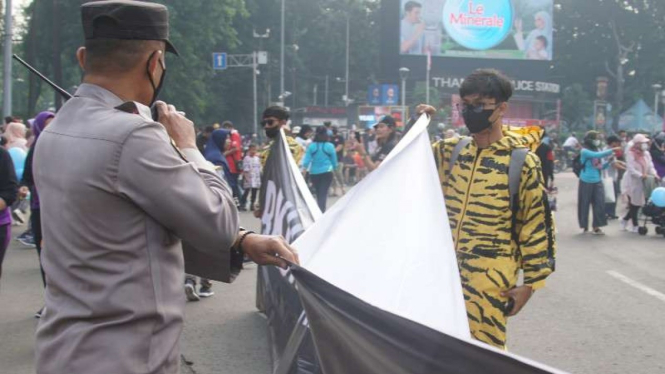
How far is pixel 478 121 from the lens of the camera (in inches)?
169

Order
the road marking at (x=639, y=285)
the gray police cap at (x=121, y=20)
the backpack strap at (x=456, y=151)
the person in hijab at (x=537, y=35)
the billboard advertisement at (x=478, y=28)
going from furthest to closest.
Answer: the person in hijab at (x=537, y=35) < the billboard advertisement at (x=478, y=28) < the road marking at (x=639, y=285) < the backpack strap at (x=456, y=151) < the gray police cap at (x=121, y=20)

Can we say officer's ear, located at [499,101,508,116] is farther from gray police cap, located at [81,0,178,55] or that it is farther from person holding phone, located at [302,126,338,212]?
person holding phone, located at [302,126,338,212]

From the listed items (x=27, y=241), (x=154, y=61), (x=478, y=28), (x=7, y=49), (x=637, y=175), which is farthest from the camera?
(x=478, y=28)

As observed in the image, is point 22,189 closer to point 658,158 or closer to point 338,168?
point 658,158

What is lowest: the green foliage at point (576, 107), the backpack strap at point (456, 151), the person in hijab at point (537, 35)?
the green foliage at point (576, 107)

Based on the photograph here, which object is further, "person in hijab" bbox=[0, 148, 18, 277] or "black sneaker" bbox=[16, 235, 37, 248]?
"black sneaker" bbox=[16, 235, 37, 248]

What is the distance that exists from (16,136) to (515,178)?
11984 mm

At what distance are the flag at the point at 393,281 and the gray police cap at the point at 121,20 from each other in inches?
33.9

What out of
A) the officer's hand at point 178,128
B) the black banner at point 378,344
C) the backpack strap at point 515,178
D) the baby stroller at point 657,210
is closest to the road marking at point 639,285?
the baby stroller at point 657,210

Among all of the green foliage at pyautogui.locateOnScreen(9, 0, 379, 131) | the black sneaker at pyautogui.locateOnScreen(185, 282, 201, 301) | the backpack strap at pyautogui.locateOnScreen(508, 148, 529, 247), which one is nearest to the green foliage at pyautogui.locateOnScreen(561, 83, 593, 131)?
the green foliage at pyautogui.locateOnScreen(9, 0, 379, 131)

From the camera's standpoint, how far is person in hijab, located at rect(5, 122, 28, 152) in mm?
14164

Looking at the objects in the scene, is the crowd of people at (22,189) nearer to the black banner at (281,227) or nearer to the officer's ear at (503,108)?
the black banner at (281,227)

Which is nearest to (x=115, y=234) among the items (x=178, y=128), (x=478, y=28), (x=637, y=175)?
(x=178, y=128)

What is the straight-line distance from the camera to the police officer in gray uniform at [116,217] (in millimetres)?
2145
